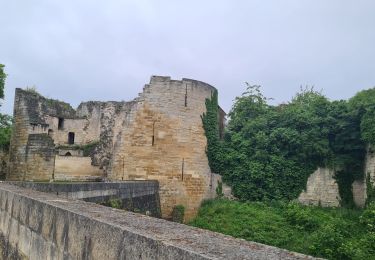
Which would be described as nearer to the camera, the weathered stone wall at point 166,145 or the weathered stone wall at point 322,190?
the weathered stone wall at point 166,145

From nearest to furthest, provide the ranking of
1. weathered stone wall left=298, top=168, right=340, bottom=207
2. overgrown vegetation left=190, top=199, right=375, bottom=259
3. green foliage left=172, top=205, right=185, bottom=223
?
overgrown vegetation left=190, top=199, right=375, bottom=259 < green foliage left=172, top=205, right=185, bottom=223 < weathered stone wall left=298, top=168, right=340, bottom=207

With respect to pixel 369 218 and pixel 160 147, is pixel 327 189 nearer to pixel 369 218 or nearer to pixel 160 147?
pixel 369 218

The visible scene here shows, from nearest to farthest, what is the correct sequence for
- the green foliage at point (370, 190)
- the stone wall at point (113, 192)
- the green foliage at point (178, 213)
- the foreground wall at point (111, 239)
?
the foreground wall at point (111, 239), the stone wall at point (113, 192), the green foliage at point (370, 190), the green foliage at point (178, 213)

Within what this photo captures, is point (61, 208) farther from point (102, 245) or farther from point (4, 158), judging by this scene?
point (4, 158)

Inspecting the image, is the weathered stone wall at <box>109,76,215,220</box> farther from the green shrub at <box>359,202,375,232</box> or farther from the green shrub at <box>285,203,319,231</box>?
the green shrub at <box>359,202,375,232</box>

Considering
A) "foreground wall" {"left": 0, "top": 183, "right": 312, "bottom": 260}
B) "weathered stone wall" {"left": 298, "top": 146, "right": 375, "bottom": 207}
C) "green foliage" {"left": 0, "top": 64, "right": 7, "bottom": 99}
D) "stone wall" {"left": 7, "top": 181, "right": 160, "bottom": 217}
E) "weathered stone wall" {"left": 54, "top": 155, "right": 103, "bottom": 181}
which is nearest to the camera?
"foreground wall" {"left": 0, "top": 183, "right": 312, "bottom": 260}

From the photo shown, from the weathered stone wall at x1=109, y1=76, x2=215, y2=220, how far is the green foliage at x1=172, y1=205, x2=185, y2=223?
19cm

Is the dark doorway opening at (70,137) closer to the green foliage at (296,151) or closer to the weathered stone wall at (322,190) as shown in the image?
the green foliage at (296,151)

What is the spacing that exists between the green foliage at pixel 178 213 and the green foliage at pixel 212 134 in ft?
8.80

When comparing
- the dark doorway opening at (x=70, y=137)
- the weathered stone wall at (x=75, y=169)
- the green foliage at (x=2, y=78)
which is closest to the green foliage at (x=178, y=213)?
the weathered stone wall at (x=75, y=169)

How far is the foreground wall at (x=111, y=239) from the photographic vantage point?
7.30 feet

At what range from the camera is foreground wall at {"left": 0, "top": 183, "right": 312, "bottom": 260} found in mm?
2225

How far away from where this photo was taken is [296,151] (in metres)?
17.8

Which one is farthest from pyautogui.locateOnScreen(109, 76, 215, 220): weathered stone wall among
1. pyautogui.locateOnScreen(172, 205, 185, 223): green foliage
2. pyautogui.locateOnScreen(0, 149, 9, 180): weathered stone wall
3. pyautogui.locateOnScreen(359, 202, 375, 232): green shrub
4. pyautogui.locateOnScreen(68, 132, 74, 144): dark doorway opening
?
pyautogui.locateOnScreen(68, 132, 74, 144): dark doorway opening
